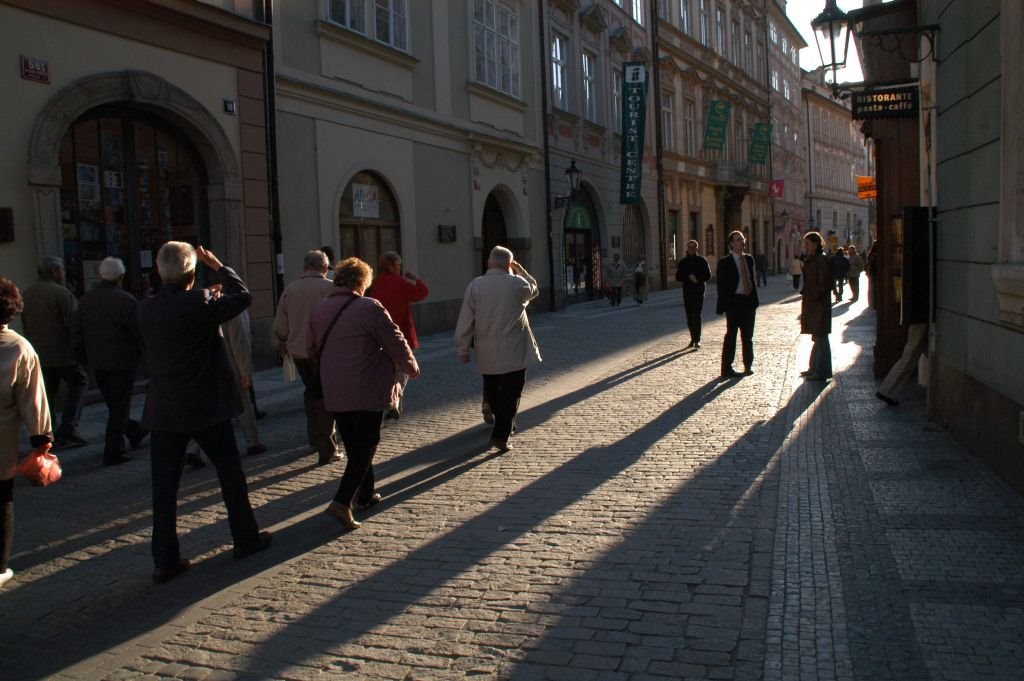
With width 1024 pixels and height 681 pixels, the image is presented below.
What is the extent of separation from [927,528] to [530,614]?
97.1 inches

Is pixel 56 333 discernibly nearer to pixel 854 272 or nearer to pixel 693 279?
pixel 693 279

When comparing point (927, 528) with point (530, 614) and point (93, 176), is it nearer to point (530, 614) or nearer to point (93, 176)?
point (530, 614)

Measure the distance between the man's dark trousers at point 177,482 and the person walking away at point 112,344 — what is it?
324 centimetres

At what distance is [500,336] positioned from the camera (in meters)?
7.67

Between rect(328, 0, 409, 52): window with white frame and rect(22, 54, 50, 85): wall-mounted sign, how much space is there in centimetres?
621

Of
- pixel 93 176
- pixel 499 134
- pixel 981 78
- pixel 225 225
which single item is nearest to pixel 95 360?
pixel 93 176

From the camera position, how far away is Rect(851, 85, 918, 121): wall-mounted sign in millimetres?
9617

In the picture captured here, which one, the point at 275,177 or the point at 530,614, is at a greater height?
the point at 275,177

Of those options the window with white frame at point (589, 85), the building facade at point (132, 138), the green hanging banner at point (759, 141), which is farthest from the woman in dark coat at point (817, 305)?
the green hanging banner at point (759, 141)

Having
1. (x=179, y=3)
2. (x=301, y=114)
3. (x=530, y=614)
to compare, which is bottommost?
(x=530, y=614)

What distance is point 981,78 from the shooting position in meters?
6.53

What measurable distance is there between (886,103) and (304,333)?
6.38 metres

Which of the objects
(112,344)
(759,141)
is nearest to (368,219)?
(112,344)

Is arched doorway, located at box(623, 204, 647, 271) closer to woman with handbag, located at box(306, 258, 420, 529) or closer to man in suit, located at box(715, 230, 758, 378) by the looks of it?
man in suit, located at box(715, 230, 758, 378)
